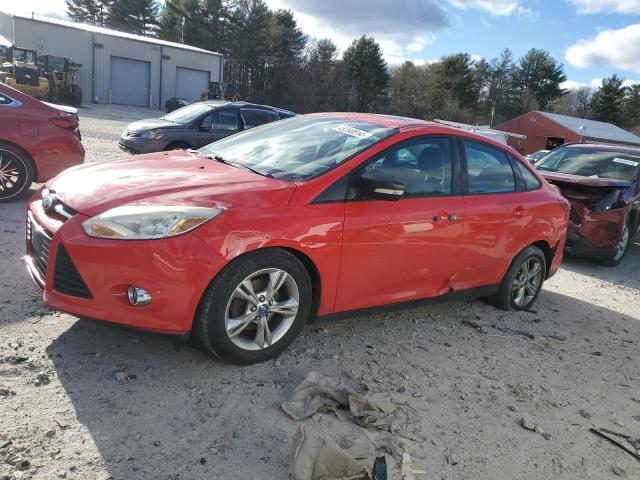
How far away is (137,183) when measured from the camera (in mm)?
3416

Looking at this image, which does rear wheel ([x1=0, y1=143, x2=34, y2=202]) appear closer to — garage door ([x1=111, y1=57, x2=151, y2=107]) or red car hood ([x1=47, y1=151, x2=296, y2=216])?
red car hood ([x1=47, y1=151, x2=296, y2=216])

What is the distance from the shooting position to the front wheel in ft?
16.5

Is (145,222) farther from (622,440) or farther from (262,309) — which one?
(622,440)

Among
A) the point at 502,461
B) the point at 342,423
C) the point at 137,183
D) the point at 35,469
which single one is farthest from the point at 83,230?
the point at 502,461

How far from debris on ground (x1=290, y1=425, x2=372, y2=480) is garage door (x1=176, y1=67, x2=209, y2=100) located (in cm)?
4632

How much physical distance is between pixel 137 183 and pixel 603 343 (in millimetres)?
4130

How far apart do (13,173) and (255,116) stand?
6.21 m

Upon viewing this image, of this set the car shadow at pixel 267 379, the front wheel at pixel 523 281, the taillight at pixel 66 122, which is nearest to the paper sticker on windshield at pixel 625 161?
the front wheel at pixel 523 281

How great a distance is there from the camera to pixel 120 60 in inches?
1647

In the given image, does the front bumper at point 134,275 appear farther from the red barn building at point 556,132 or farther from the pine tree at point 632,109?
the pine tree at point 632,109

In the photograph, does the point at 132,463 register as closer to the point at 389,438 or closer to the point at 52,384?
the point at 52,384

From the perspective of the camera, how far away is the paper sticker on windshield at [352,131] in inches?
159

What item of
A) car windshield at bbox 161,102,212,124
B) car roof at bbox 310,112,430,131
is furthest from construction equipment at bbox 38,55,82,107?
car roof at bbox 310,112,430,131

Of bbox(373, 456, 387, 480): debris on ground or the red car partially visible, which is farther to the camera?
the red car partially visible
